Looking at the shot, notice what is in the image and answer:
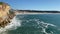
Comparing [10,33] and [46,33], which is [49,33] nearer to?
[46,33]

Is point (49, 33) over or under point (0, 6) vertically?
under

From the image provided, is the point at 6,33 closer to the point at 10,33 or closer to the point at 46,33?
the point at 10,33

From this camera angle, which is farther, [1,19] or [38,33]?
[1,19]

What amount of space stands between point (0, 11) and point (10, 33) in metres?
7.46

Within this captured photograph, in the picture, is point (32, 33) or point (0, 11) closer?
point (32, 33)

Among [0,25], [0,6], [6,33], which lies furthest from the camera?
[0,6]

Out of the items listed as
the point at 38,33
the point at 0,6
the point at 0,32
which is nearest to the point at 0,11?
the point at 0,6

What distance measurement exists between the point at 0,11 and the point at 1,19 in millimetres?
2032

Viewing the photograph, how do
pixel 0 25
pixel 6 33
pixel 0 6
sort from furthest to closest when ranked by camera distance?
pixel 0 6
pixel 0 25
pixel 6 33

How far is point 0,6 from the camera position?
37.7m

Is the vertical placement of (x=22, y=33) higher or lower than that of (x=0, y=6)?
lower

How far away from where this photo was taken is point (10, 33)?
30156mm

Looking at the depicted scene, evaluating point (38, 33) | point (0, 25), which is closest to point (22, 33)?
point (38, 33)

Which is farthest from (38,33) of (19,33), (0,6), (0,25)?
(0,6)
